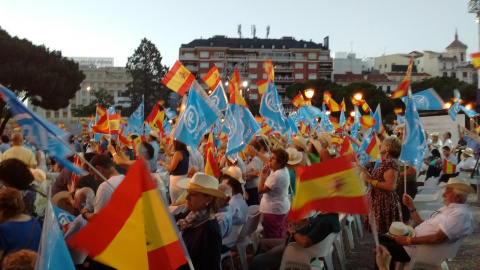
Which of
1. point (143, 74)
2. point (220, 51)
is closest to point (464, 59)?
point (220, 51)

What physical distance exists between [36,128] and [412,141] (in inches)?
177

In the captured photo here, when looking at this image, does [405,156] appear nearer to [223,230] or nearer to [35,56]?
[223,230]

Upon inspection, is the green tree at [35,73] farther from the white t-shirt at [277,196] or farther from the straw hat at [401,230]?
the straw hat at [401,230]

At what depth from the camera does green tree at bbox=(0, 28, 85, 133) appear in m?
39.2

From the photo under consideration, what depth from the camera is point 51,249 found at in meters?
2.88

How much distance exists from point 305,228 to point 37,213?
2497mm

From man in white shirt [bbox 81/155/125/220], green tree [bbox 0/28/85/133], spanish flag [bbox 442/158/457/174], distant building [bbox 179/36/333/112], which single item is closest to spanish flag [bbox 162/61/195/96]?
man in white shirt [bbox 81/155/125/220]

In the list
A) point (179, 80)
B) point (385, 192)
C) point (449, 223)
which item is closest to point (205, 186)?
point (449, 223)

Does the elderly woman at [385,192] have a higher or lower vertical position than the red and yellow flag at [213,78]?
lower

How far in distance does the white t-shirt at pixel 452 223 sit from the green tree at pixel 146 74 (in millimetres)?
64999

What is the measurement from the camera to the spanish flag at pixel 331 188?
3.69 meters

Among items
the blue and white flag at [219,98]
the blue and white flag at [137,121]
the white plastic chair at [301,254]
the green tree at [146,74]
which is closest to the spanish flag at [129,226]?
the white plastic chair at [301,254]

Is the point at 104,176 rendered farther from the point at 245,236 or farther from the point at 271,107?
the point at 271,107

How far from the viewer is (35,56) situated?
42.4 metres
